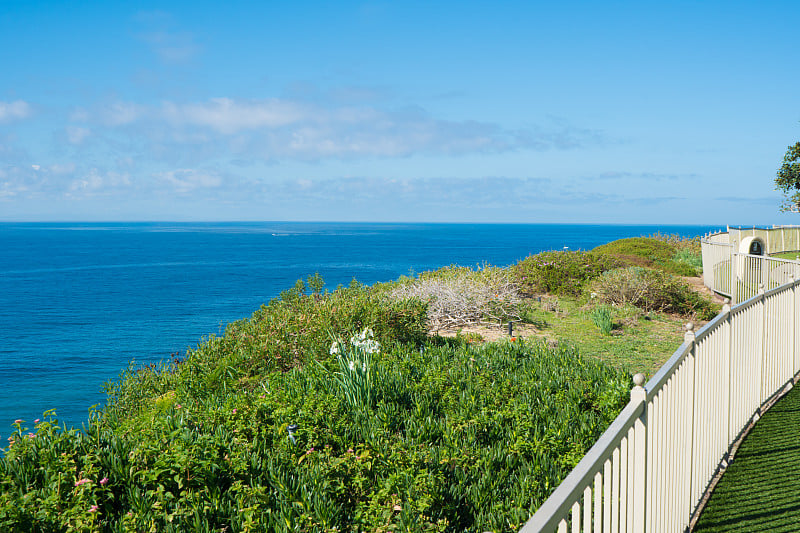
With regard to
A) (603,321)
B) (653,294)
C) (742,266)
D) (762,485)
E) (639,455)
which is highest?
(742,266)

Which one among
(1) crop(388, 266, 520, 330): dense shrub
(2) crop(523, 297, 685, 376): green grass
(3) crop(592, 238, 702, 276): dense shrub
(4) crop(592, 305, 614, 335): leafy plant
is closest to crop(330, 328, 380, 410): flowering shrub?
(2) crop(523, 297, 685, 376): green grass

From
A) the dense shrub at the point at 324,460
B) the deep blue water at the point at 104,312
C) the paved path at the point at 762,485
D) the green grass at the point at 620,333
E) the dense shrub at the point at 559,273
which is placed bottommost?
the deep blue water at the point at 104,312

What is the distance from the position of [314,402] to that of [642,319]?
33.7ft

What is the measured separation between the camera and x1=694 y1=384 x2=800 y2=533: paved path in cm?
388

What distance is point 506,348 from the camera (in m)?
8.00

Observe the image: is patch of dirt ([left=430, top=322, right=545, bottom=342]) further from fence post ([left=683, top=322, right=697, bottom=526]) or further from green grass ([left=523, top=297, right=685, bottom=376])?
fence post ([left=683, top=322, right=697, bottom=526])

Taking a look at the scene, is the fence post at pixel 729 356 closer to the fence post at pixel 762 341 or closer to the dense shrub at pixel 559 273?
the fence post at pixel 762 341

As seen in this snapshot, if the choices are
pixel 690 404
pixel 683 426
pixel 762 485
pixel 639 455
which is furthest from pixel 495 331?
pixel 639 455

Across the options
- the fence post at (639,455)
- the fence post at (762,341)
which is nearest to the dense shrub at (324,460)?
the fence post at (639,455)

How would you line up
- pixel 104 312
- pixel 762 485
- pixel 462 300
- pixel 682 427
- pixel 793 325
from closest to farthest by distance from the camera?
pixel 682 427 → pixel 762 485 → pixel 793 325 → pixel 462 300 → pixel 104 312

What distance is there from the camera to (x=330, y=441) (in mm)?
4887

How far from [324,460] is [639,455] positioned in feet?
8.68

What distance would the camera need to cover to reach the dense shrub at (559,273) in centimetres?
1725

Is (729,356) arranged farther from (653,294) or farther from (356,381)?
(653,294)
